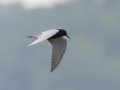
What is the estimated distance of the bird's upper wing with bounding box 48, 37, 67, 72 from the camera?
24.2 meters

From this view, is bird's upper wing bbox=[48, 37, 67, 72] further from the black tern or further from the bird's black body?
the bird's black body

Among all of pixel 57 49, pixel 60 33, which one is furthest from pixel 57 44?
pixel 60 33

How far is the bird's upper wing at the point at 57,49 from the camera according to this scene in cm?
2423

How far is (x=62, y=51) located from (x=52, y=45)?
0.99 metres

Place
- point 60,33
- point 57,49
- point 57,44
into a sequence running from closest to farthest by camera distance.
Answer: point 57,49, point 60,33, point 57,44

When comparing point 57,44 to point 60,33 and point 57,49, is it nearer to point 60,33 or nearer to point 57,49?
point 57,49

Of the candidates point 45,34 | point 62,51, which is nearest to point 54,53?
point 62,51

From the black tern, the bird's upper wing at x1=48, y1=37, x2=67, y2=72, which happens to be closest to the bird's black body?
the black tern

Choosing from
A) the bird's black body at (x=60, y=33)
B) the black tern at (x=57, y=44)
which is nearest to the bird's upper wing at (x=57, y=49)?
the black tern at (x=57, y=44)

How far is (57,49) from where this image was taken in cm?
2598

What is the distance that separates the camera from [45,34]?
75.9ft

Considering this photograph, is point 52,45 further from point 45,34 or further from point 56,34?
point 45,34

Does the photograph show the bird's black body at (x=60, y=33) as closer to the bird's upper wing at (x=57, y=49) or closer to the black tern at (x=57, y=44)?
the black tern at (x=57, y=44)

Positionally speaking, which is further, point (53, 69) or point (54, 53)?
point (54, 53)
